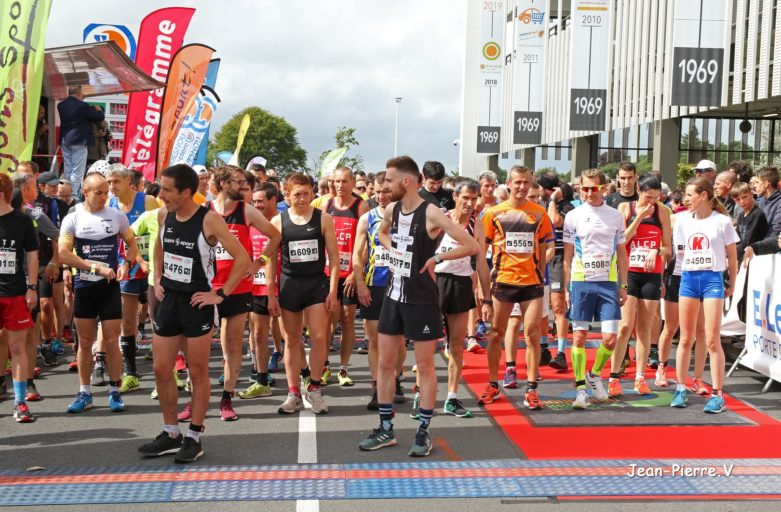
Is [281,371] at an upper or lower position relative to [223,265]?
lower

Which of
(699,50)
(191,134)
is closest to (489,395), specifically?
(191,134)

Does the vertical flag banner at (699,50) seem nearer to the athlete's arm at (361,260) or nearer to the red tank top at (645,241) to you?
the red tank top at (645,241)

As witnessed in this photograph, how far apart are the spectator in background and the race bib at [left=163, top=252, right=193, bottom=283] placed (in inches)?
340

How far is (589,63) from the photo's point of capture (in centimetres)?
2036

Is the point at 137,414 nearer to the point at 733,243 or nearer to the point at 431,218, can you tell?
the point at 431,218

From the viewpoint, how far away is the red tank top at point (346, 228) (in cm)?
845

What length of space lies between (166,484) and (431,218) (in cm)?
254

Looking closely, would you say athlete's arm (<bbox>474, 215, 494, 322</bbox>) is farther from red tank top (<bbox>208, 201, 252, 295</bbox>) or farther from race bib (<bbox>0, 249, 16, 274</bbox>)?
race bib (<bbox>0, 249, 16, 274</bbox>)

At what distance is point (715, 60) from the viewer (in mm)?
16828

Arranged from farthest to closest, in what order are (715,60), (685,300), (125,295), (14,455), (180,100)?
1. (715,60)
2. (180,100)
3. (125,295)
4. (685,300)
5. (14,455)

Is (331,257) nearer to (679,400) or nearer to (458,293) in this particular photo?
(458,293)

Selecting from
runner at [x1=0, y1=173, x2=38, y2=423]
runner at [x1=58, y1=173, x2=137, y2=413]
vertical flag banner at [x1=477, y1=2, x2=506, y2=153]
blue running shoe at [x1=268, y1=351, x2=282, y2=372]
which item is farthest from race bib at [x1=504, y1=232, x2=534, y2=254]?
vertical flag banner at [x1=477, y1=2, x2=506, y2=153]

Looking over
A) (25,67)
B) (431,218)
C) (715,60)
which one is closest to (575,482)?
(431,218)

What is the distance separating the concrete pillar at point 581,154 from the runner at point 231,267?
120ft
